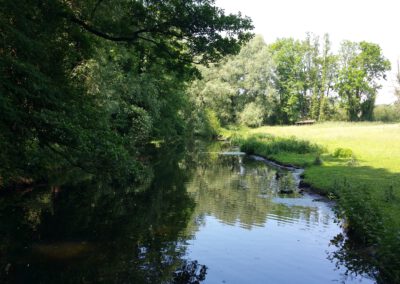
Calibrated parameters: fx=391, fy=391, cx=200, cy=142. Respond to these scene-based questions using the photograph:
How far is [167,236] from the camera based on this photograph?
605 inches

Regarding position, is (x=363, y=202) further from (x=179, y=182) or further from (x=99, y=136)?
(x=179, y=182)

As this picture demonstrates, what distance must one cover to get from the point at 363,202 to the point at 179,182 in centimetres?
1569

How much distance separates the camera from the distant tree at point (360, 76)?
4080 inches

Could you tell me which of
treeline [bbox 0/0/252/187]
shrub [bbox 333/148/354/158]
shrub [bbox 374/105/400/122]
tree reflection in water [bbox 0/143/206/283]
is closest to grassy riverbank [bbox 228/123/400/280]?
shrub [bbox 333/148/354/158]

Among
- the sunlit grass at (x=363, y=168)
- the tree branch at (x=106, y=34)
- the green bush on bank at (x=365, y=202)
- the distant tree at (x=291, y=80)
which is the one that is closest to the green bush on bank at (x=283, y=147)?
the sunlit grass at (x=363, y=168)

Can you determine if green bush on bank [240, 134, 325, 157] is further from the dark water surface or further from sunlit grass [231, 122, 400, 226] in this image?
the dark water surface

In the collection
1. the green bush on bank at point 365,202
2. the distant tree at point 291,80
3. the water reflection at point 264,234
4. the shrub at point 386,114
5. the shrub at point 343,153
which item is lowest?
the water reflection at point 264,234

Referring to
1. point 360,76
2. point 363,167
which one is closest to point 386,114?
point 360,76

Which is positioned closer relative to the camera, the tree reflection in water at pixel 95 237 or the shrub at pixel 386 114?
the tree reflection in water at pixel 95 237

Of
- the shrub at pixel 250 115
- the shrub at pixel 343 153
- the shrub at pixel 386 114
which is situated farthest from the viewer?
the shrub at pixel 386 114

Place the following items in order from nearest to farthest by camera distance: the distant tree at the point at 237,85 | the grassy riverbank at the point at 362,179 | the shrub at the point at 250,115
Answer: the grassy riverbank at the point at 362,179, the distant tree at the point at 237,85, the shrub at the point at 250,115

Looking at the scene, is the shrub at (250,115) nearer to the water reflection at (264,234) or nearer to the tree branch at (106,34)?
the water reflection at (264,234)

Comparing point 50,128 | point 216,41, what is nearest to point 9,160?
point 50,128

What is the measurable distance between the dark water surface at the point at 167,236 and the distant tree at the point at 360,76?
8709 centimetres
